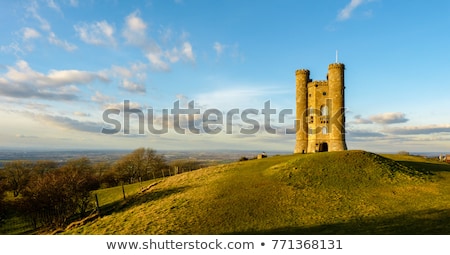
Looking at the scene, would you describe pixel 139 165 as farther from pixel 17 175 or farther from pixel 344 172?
pixel 344 172

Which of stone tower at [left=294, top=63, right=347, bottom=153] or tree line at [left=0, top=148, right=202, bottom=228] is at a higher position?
stone tower at [left=294, top=63, right=347, bottom=153]

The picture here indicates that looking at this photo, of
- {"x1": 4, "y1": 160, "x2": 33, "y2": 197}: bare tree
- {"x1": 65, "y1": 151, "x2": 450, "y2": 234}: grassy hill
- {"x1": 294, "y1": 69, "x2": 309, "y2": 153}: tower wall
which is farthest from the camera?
{"x1": 4, "y1": 160, "x2": 33, "y2": 197}: bare tree

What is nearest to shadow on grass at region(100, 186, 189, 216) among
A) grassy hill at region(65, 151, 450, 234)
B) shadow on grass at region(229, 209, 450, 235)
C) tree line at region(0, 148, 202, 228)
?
grassy hill at region(65, 151, 450, 234)

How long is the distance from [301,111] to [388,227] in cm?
4298

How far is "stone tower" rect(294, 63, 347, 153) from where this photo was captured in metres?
57.7

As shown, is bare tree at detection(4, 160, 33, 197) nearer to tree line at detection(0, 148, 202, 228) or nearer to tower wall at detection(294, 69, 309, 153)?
tree line at detection(0, 148, 202, 228)

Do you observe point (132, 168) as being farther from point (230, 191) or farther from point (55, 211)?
point (230, 191)

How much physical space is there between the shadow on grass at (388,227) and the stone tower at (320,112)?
33649mm

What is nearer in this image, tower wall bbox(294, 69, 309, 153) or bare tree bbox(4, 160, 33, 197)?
tower wall bbox(294, 69, 309, 153)

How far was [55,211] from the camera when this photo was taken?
4538 cm

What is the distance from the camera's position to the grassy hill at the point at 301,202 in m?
23.4

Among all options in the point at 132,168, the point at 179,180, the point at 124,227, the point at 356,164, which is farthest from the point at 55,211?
the point at 356,164

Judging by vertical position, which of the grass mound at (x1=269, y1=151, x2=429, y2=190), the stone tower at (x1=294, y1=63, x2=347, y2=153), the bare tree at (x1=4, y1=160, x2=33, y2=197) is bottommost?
the bare tree at (x1=4, y1=160, x2=33, y2=197)

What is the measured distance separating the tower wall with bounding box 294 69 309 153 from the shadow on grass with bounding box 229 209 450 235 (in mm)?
38068
